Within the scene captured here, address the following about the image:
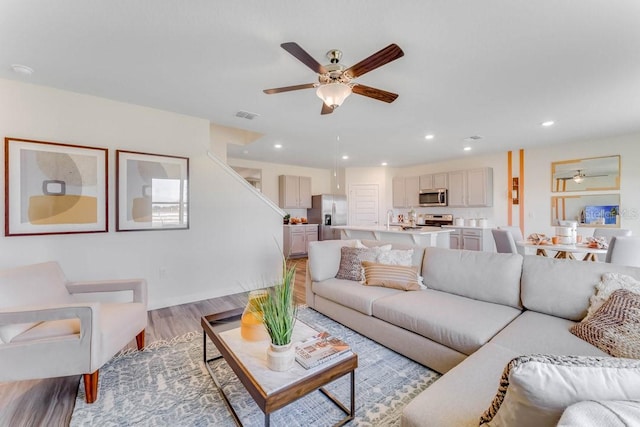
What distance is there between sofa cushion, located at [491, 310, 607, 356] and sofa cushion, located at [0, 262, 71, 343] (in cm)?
299

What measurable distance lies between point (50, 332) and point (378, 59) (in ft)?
9.08

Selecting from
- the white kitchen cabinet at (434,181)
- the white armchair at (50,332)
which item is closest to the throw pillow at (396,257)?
the white armchair at (50,332)

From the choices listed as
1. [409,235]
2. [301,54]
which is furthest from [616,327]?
[409,235]

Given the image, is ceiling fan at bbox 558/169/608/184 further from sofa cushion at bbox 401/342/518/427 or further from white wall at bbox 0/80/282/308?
white wall at bbox 0/80/282/308

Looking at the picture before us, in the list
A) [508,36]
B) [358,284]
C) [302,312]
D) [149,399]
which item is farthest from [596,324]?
[149,399]

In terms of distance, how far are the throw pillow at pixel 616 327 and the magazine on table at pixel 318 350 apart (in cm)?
134

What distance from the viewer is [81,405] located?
5.36 ft

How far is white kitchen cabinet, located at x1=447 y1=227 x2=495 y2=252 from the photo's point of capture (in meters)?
5.67

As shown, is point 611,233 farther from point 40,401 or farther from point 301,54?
point 40,401

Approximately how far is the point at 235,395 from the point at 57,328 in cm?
127

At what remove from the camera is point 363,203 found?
7758 mm

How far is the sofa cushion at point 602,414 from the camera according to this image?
54 centimetres

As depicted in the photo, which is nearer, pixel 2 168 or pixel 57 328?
pixel 57 328

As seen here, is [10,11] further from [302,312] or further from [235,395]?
[302,312]
